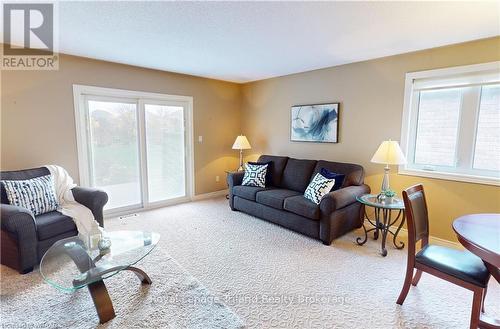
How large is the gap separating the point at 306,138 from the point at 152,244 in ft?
9.77

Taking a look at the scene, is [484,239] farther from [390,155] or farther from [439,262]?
[390,155]

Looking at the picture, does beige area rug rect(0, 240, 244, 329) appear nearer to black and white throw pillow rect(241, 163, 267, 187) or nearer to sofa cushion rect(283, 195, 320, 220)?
sofa cushion rect(283, 195, 320, 220)

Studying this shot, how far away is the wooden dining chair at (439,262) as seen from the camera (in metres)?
1.61

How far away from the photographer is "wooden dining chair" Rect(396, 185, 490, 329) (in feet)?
5.29

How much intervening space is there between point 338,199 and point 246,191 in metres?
1.47

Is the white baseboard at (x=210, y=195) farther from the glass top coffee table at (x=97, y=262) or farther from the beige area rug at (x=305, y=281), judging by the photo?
the glass top coffee table at (x=97, y=262)

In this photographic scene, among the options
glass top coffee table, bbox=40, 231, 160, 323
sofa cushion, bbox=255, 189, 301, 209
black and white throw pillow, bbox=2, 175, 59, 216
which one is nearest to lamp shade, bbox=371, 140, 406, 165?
sofa cushion, bbox=255, 189, 301, 209

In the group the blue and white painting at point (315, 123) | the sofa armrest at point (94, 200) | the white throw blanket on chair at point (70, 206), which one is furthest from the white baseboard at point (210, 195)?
the white throw blanket on chair at point (70, 206)

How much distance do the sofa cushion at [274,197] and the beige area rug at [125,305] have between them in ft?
5.00

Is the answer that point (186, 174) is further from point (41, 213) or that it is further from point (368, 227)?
point (368, 227)

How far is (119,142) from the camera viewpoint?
3.93 m

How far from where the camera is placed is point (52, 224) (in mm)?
2498

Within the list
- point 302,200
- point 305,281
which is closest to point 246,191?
point 302,200

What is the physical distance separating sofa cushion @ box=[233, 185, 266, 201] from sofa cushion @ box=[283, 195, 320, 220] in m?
0.63
